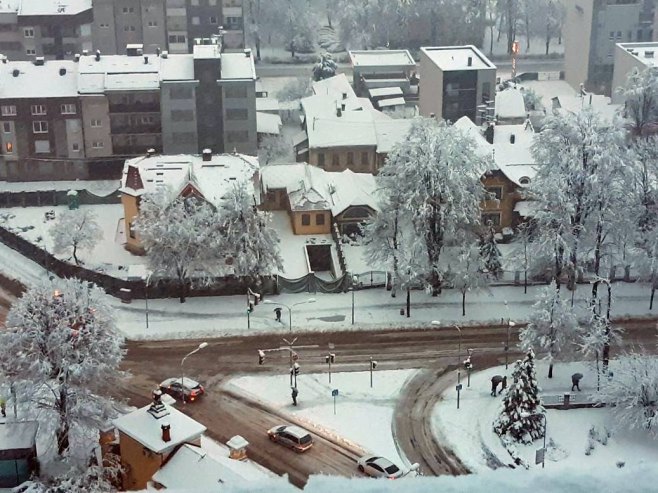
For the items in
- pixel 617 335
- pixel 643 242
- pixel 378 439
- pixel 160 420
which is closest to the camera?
pixel 160 420

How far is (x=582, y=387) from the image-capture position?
50.2m

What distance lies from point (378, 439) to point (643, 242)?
72.8 ft

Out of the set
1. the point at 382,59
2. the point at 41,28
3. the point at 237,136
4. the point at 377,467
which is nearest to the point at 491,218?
the point at 237,136

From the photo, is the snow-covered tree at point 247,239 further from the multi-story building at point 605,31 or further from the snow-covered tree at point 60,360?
the multi-story building at point 605,31

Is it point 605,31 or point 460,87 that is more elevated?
point 605,31

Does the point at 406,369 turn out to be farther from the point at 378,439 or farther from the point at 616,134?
the point at 616,134

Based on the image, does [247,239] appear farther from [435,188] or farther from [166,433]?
[166,433]

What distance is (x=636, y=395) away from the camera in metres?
44.8

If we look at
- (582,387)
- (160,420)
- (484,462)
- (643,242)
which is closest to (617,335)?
(582,387)

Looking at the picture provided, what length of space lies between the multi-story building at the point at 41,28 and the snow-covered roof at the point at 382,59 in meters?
27.2

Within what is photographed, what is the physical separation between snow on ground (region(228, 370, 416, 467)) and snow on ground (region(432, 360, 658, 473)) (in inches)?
97.7

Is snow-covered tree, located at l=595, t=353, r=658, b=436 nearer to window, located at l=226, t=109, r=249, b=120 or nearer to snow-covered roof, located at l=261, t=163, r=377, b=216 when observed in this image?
snow-covered roof, located at l=261, t=163, r=377, b=216

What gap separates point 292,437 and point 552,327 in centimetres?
1443

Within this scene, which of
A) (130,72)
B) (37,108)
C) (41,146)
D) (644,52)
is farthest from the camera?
(644,52)
